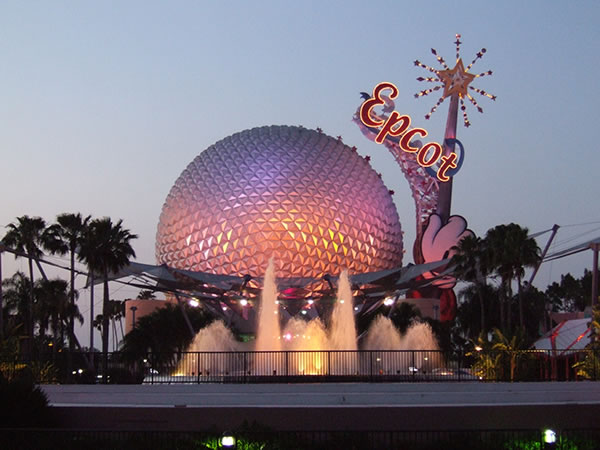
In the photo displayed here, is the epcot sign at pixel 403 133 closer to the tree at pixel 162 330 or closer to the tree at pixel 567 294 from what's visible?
the tree at pixel 162 330

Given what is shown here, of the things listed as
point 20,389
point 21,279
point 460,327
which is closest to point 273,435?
point 20,389

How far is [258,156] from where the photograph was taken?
57.5 metres

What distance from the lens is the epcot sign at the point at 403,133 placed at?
5984 centimetres

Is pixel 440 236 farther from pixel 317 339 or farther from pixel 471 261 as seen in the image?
pixel 317 339

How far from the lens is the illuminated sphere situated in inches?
2127

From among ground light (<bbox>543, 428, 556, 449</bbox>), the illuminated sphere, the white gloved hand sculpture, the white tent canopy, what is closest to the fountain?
the illuminated sphere

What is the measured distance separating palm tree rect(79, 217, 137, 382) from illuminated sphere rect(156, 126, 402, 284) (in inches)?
308

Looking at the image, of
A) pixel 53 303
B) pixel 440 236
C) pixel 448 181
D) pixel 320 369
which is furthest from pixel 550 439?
pixel 448 181

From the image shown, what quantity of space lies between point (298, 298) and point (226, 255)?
518cm

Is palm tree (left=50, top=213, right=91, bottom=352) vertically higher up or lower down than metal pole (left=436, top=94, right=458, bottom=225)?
lower down

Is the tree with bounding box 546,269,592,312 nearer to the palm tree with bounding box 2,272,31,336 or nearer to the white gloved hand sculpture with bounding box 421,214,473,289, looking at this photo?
the white gloved hand sculpture with bounding box 421,214,473,289

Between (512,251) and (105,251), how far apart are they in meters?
20.4

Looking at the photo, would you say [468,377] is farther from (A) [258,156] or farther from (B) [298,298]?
(A) [258,156]

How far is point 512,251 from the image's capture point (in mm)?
47719
